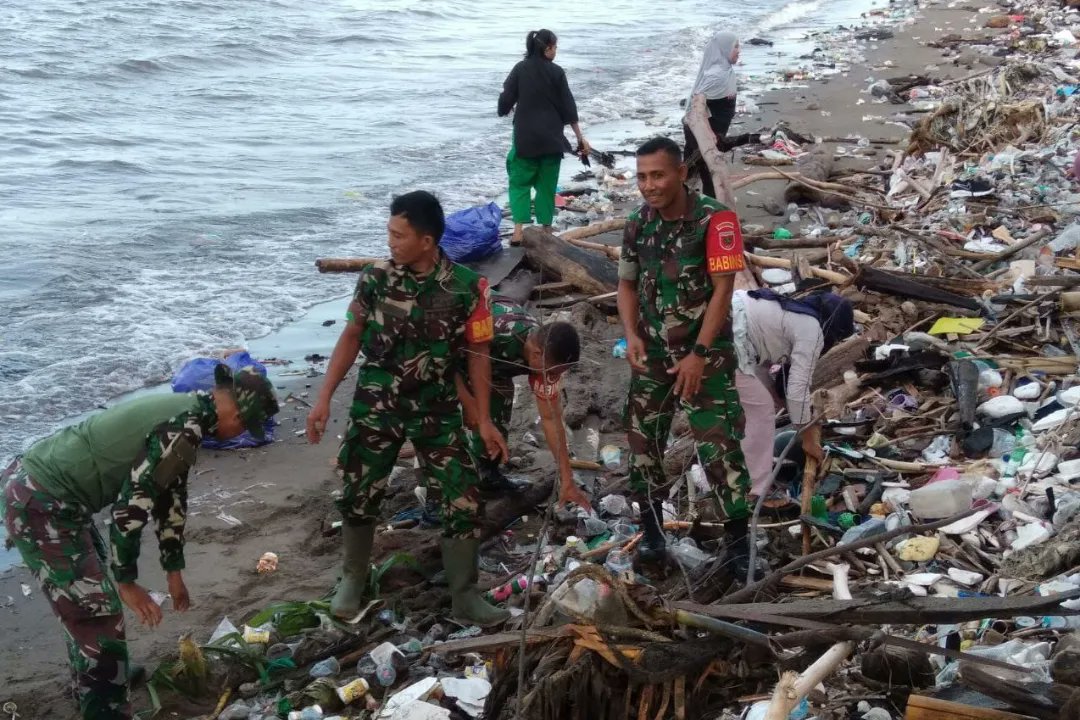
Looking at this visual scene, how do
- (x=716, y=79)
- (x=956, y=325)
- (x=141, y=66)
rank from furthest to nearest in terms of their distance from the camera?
1. (x=141, y=66)
2. (x=716, y=79)
3. (x=956, y=325)

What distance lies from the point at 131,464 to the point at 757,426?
Answer: 280 centimetres

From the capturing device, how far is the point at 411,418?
448cm

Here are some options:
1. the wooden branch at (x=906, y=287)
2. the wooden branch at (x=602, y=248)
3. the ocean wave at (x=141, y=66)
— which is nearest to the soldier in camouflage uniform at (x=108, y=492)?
the wooden branch at (x=906, y=287)

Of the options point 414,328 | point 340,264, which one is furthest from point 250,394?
point 340,264

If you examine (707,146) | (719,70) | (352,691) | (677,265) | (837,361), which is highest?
(719,70)

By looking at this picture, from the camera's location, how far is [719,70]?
1047cm

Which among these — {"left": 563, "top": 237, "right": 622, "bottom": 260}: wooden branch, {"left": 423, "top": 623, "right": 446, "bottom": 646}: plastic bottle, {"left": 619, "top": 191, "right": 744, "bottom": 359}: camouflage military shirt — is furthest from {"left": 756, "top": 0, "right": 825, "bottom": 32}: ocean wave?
{"left": 423, "top": 623, "right": 446, "bottom": 646}: plastic bottle

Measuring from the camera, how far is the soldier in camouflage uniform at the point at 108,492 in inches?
145

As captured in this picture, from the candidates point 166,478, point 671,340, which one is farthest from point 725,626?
point 166,478

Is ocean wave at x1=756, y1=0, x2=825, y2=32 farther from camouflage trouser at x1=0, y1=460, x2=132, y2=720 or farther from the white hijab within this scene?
camouflage trouser at x1=0, y1=460, x2=132, y2=720

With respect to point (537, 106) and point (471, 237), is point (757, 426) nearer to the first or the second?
point (471, 237)

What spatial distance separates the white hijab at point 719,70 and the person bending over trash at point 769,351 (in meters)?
5.79

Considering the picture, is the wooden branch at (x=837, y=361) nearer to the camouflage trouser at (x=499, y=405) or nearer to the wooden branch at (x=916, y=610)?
the camouflage trouser at (x=499, y=405)

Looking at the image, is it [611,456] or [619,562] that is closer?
[619,562]
